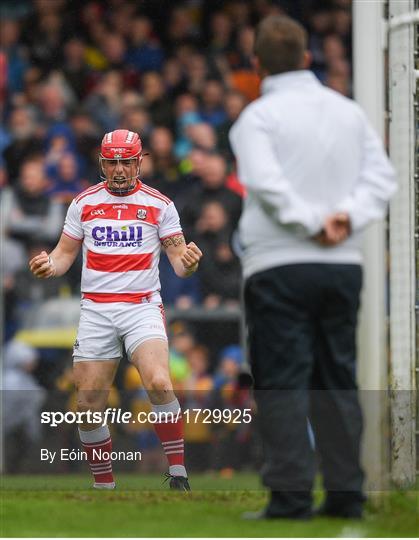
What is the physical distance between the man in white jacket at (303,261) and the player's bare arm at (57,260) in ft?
2.87

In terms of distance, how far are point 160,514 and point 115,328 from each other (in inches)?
31.3

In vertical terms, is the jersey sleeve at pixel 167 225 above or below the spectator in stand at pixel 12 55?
below

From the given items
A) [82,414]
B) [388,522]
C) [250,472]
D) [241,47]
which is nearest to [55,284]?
[250,472]

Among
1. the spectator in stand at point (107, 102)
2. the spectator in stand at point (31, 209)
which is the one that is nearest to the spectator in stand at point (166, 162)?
the spectator in stand at point (107, 102)

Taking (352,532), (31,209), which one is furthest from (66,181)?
(352,532)

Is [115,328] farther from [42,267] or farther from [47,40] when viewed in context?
[47,40]

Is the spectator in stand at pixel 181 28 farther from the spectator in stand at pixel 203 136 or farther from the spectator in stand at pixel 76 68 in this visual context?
the spectator in stand at pixel 203 136

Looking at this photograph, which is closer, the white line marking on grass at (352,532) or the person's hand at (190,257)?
the white line marking on grass at (352,532)

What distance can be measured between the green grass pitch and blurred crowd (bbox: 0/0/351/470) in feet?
7.59

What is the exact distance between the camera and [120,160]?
5895 mm

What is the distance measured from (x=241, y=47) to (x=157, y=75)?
3.61 ft

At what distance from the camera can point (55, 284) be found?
1131 centimetres

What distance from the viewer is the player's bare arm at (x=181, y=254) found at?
584 centimetres

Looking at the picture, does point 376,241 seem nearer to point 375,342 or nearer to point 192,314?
point 375,342
